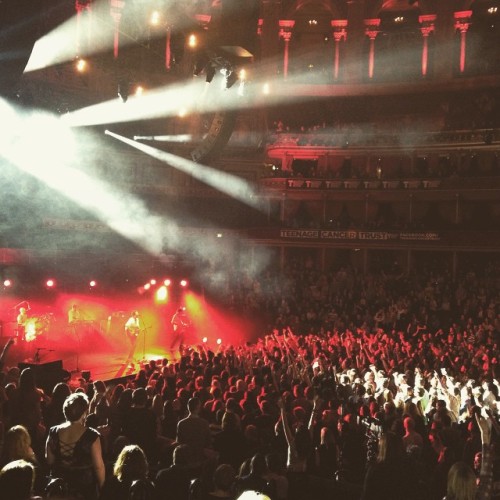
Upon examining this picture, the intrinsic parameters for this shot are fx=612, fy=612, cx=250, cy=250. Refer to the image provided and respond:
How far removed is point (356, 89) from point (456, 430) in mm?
31514

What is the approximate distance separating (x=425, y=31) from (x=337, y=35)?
5.19 m

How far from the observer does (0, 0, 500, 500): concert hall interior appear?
2259 centimetres

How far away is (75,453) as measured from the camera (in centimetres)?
523

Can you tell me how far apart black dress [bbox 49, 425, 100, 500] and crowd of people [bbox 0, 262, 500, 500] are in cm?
1

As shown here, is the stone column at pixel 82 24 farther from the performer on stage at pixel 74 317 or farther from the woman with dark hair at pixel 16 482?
the woman with dark hair at pixel 16 482

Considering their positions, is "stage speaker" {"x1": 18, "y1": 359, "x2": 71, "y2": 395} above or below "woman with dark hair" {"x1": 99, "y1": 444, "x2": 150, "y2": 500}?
below

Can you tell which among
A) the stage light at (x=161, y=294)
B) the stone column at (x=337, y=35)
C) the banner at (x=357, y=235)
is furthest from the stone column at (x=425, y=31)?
the stage light at (x=161, y=294)

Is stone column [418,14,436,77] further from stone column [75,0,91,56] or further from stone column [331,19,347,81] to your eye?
stone column [75,0,91,56]

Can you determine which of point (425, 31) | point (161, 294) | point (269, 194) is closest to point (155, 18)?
point (161, 294)

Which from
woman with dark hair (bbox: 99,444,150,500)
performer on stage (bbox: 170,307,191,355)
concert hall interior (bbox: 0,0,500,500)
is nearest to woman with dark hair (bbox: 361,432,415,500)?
woman with dark hair (bbox: 99,444,150,500)

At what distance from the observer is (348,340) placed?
17031 millimetres

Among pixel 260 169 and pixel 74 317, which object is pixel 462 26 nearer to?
pixel 260 169

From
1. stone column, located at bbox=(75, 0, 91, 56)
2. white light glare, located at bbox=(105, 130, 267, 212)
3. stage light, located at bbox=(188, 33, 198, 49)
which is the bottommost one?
stage light, located at bbox=(188, 33, 198, 49)

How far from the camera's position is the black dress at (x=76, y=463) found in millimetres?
5230
